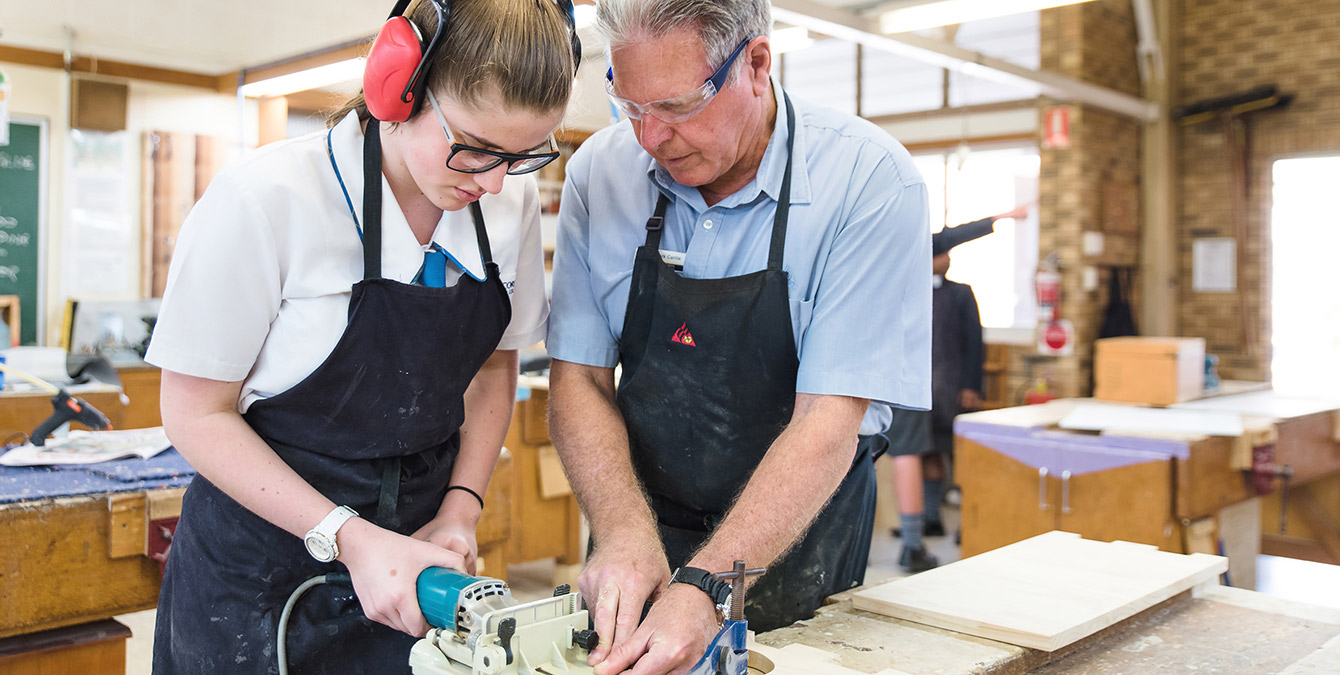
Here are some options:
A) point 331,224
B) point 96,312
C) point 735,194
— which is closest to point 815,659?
point 735,194

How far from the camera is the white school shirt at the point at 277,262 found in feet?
3.83

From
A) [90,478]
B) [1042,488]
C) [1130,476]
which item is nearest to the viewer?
[90,478]

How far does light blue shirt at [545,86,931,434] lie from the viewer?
57.6 inches

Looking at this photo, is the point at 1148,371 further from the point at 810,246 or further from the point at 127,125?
the point at 127,125

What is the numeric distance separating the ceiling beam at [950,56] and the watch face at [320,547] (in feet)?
10.1

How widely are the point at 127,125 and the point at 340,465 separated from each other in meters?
5.85

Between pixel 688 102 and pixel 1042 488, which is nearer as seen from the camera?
pixel 688 102

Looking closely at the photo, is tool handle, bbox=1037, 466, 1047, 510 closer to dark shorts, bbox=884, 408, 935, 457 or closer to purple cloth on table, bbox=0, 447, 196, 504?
dark shorts, bbox=884, 408, 935, 457

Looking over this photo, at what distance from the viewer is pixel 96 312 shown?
5727 millimetres

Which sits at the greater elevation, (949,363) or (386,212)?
(386,212)

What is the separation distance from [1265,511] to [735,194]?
4.69 metres

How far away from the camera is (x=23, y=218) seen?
5738 mm

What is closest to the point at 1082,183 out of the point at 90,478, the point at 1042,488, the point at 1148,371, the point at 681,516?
the point at 1148,371

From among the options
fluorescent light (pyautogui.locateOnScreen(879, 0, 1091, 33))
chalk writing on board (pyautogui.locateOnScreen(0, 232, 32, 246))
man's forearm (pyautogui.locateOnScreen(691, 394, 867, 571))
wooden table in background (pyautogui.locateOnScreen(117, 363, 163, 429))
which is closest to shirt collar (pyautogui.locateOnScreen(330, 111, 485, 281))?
man's forearm (pyautogui.locateOnScreen(691, 394, 867, 571))
